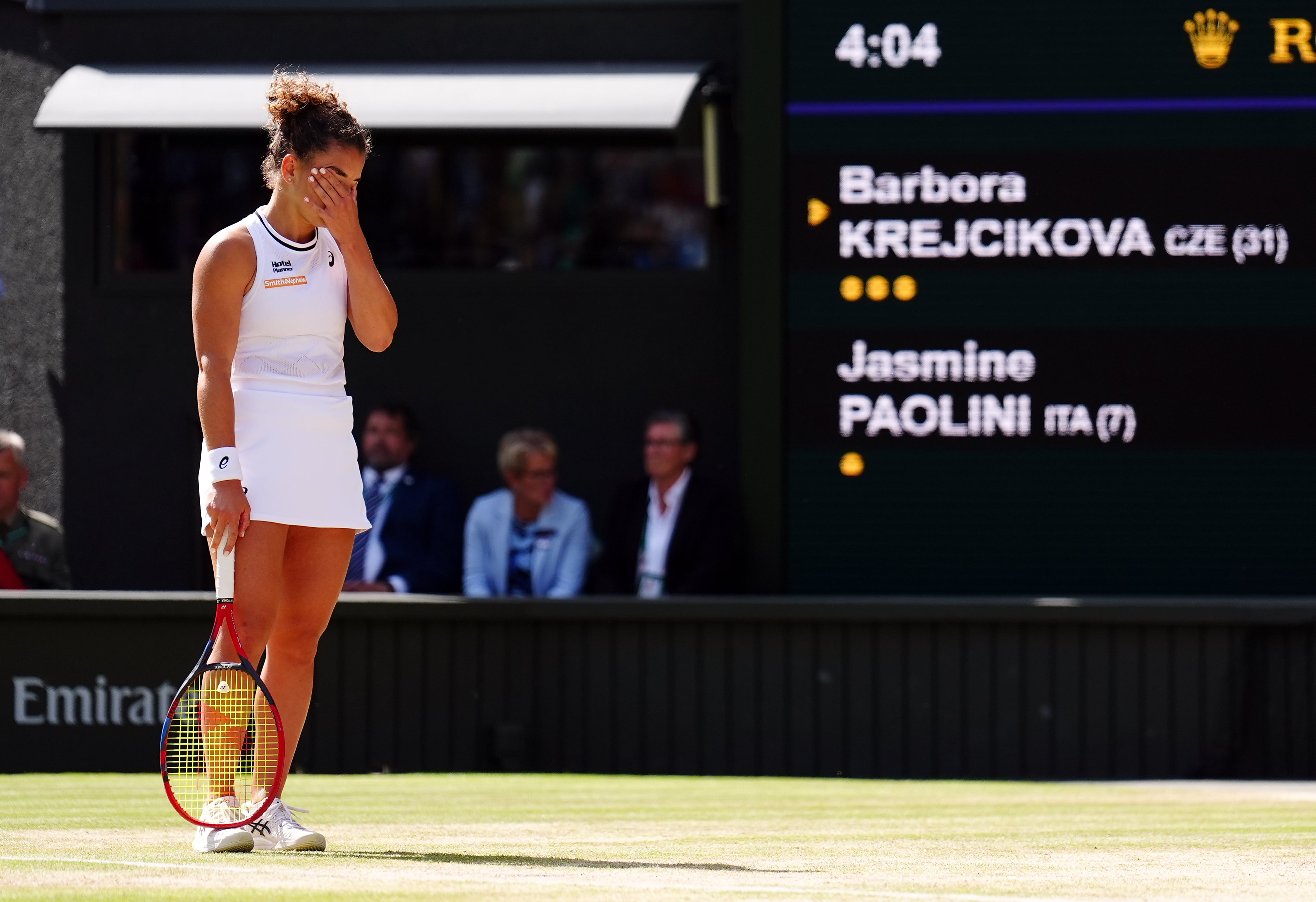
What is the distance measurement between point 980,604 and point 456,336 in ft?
9.10

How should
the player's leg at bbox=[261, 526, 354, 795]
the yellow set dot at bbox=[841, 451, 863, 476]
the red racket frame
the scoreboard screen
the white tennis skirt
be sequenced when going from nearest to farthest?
the red racket frame
the white tennis skirt
the player's leg at bbox=[261, 526, 354, 795]
the scoreboard screen
the yellow set dot at bbox=[841, 451, 863, 476]

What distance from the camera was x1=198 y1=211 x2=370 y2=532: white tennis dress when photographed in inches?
158

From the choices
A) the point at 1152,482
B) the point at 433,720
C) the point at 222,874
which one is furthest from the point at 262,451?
the point at 1152,482

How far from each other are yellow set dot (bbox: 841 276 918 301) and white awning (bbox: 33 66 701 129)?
3.34ft

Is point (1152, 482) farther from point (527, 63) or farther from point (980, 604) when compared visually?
point (527, 63)

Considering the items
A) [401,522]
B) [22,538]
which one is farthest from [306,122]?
[22,538]

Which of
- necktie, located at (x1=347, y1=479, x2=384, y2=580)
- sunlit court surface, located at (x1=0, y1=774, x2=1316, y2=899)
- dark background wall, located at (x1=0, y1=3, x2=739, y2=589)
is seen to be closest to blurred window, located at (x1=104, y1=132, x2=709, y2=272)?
dark background wall, located at (x1=0, y1=3, x2=739, y2=589)

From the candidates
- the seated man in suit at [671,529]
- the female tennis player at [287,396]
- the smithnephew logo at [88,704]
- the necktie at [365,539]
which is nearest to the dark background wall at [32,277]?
the smithnephew logo at [88,704]

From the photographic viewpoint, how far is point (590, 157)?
8656mm

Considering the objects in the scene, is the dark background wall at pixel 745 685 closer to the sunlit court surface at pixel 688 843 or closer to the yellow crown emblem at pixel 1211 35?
the sunlit court surface at pixel 688 843

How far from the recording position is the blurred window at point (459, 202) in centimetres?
863

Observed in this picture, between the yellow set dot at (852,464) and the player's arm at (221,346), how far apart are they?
4.07 m

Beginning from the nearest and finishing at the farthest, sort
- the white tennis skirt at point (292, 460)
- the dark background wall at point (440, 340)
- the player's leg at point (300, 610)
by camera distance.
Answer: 1. the white tennis skirt at point (292, 460)
2. the player's leg at point (300, 610)
3. the dark background wall at point (440, 340)

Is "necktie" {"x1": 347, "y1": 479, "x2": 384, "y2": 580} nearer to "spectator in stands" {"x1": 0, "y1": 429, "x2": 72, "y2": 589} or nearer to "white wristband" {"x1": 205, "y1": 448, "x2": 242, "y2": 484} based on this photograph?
"spectator in stands" {"x1": 0, "y1": 429, "x2": 72, "y2": 589}
